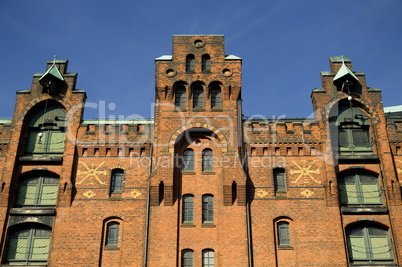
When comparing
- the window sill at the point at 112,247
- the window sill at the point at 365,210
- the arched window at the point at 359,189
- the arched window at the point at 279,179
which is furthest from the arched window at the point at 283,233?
the window sill at the point at 112,247

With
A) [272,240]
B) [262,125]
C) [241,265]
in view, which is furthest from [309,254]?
[262,125]

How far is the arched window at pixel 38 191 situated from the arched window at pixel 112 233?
11.9 ft

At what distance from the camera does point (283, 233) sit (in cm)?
2600

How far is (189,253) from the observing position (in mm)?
25203

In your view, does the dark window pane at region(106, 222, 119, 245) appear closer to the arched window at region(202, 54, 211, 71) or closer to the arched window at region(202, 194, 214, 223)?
the arched window at region(202, 194, 214, 223)

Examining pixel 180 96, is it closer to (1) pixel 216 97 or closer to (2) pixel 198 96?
(2) pixel 198 96

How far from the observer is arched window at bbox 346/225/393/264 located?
2542 cm

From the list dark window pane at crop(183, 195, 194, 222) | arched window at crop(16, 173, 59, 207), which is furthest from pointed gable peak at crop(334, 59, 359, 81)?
arched window at crop(16, 173, 59, 207)

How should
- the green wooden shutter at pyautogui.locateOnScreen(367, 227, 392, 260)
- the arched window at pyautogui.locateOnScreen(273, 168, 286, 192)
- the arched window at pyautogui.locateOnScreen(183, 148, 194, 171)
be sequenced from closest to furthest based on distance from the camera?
the green wooden shutter at pyautogui.locateOnScreen(367, 227, 392, 260)
the arched window at pyautogui.locateOnScreen(273, 168, 286, 192)
the arched window at pyautogui.locateOnScreen(183, 148, 194, 171)

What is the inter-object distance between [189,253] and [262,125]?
9.10 meters

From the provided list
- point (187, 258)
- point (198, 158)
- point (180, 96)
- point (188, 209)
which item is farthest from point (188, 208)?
point (180, 96)

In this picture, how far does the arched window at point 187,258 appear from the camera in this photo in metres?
25.0

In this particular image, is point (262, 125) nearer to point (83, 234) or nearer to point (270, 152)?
point (270, 152)

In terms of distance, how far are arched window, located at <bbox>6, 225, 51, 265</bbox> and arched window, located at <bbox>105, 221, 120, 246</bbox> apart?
331cm
